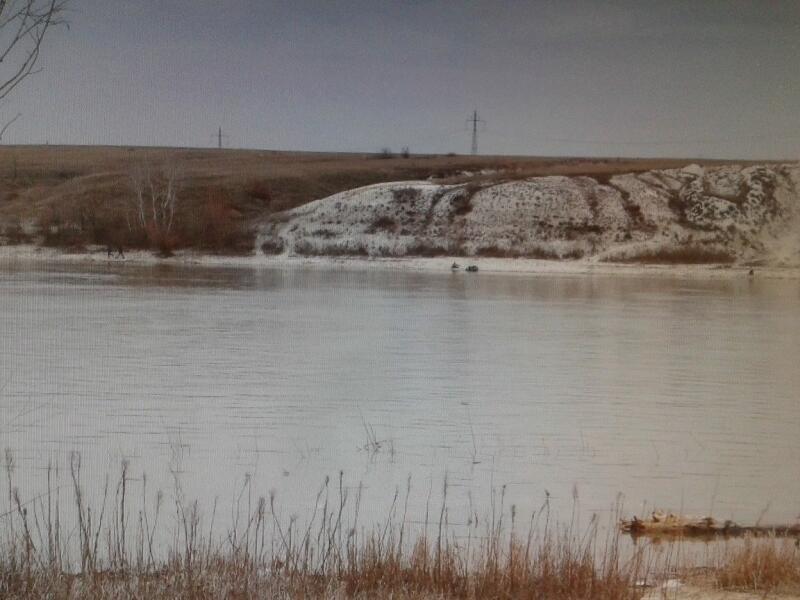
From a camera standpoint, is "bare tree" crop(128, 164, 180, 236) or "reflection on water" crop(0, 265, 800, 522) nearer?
"reflection on water" crop(0, 265, 800, 522)

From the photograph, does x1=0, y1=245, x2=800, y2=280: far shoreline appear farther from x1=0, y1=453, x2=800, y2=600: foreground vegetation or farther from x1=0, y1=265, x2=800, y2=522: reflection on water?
x1=0, y1=453, x2=800, y2=600: foreground vegetation

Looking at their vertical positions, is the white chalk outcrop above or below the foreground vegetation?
above

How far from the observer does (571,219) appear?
3183 centimetres

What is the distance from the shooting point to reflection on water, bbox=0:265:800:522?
6.72 meters

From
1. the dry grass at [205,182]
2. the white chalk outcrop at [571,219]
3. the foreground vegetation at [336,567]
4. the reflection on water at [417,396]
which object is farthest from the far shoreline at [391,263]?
the foreground vegetation at [336,567]

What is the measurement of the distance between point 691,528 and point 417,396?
3712mm

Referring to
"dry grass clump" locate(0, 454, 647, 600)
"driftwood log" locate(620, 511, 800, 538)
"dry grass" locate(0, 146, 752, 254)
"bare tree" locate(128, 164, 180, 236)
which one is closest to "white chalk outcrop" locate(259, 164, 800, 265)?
"dry grass" locate(0, 146, 752, 254)

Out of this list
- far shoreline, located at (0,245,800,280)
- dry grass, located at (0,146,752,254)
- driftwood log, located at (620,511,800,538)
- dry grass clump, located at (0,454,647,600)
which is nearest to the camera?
dry grass clump, located at (0,454,647,600)

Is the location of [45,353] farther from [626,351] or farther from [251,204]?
[251,204]

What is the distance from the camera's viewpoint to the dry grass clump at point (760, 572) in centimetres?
458

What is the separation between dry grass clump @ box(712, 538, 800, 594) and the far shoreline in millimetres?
18864

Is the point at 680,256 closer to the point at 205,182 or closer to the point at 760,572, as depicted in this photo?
the point at 205,182

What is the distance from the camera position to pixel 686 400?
30.3 ft

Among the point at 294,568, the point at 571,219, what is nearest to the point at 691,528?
the point at 294,568
